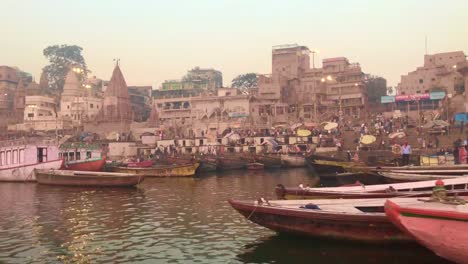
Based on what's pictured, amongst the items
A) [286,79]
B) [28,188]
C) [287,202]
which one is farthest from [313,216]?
[286,79]

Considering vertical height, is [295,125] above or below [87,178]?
above

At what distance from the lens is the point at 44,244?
1277cm

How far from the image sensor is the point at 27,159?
34000mm

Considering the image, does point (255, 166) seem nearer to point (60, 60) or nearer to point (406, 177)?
point (406, 177)

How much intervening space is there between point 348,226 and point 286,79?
65.1 metres

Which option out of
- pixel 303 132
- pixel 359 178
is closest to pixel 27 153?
pixel 359 178

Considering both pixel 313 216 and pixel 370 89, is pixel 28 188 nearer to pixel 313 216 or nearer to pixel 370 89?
pixel 313 216

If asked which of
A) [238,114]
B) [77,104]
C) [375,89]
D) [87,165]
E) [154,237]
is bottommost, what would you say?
[154,237]

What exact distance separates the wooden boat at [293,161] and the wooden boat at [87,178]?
23.9 m

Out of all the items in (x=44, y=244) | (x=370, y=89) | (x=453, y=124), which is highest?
(x=370, y=89)

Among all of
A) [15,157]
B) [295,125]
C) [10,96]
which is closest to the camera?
[15,157]

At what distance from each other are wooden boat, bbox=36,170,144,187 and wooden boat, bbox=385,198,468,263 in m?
19.9

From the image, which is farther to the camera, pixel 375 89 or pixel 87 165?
pixel 375 89

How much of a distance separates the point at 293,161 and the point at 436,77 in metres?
30.6
